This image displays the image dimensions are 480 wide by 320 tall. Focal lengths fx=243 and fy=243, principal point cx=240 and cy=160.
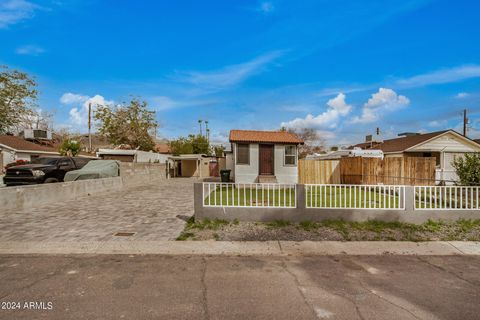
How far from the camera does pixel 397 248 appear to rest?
4.96 metres

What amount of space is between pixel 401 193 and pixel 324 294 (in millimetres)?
4563

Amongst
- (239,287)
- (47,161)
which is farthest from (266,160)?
(239,287)

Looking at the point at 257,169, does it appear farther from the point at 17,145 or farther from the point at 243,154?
the point at 17,145

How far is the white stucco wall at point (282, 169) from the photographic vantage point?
50.8ft

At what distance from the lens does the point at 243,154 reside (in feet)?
50.1

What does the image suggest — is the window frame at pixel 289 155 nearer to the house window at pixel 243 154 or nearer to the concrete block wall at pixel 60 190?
the house window at pixel 243 154

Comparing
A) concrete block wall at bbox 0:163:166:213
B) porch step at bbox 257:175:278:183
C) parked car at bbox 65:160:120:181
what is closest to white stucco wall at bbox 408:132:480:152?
porch step at bbox 257:175:278:183

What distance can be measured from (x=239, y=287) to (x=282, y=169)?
1252cm

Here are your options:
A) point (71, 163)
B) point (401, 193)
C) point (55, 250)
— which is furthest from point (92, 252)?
point (71, 163)

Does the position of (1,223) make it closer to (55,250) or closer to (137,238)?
(55,250)

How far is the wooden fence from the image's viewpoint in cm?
1301

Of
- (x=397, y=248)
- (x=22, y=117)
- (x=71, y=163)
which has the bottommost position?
(x=397, y=248)

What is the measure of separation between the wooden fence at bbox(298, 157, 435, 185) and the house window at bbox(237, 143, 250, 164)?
382cm

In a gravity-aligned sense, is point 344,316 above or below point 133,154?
below
